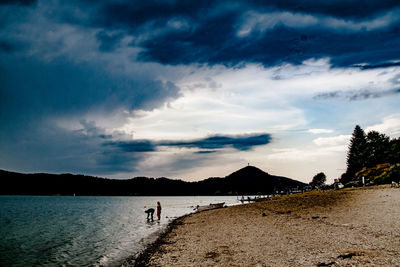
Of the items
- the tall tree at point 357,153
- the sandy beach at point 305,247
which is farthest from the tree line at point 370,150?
the sandy beach at point 305,247

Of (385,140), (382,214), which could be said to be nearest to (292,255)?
(382,214)

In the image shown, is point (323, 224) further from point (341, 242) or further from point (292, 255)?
point (292, 255)

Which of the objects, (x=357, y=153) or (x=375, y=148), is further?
(x=357, y=153)

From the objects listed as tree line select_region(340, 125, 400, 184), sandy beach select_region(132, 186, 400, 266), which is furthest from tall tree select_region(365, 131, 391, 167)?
sandy beach select_region(132, 186, 400, 266)

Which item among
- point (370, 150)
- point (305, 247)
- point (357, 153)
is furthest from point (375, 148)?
point (305, 247)

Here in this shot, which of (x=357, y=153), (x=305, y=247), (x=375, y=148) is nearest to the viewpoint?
(x=305, y=247)

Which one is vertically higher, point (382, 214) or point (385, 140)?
point (385, 140)

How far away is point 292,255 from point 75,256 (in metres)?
14.8

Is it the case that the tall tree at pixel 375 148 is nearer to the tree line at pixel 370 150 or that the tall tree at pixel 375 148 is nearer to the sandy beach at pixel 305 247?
the tree line at pixel 370 150

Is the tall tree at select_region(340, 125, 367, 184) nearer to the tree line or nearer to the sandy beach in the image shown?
the tree line

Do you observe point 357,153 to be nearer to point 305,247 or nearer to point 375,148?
point 375,148

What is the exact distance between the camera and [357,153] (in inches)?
3327

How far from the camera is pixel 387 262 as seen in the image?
8.93m

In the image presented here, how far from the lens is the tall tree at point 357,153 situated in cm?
8221
